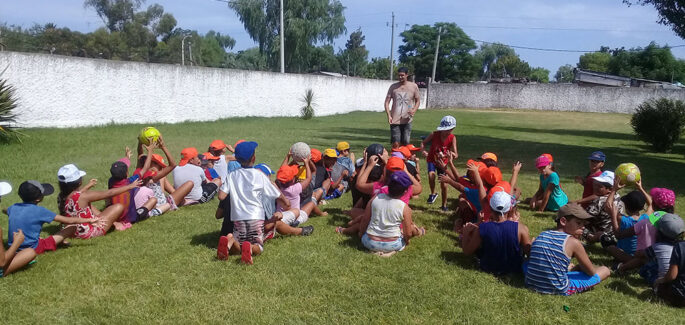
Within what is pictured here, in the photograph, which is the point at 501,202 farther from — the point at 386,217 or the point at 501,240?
the point at 386,217

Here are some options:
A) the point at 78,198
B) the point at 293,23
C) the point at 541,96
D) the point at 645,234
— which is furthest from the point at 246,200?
the point at 541,96

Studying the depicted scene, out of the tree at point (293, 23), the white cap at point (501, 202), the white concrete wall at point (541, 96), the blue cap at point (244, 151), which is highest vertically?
the tree at point (293, 23)

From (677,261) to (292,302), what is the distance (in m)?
3.03

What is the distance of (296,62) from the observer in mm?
42906

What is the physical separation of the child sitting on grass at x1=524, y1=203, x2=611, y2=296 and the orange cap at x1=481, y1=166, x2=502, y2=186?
4.22ft

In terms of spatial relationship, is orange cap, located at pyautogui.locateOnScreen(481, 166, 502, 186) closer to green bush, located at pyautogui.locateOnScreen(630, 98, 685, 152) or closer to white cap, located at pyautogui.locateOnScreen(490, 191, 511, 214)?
white cap, located at pyautogui.locateOnScreen(490, 191, 511, 214)

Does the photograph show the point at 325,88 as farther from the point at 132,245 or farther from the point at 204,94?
the point at 132,245

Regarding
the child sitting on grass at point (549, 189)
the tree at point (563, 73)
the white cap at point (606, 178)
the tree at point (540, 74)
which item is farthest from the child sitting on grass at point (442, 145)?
the tree at point (563, 73)

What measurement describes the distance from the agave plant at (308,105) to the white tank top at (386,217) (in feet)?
67.7

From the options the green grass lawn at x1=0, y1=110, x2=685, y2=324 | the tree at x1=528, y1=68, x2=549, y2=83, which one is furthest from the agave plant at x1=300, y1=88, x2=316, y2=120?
the tree at x1=528, y1=68, x2=549, y2=83

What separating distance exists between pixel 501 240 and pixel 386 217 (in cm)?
113

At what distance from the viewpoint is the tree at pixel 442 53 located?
7500 centimetres

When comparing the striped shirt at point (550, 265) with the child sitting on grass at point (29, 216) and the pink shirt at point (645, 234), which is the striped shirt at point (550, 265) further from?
the child sitting on grass at point (29, 216)

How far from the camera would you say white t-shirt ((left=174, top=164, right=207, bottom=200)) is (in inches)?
278
